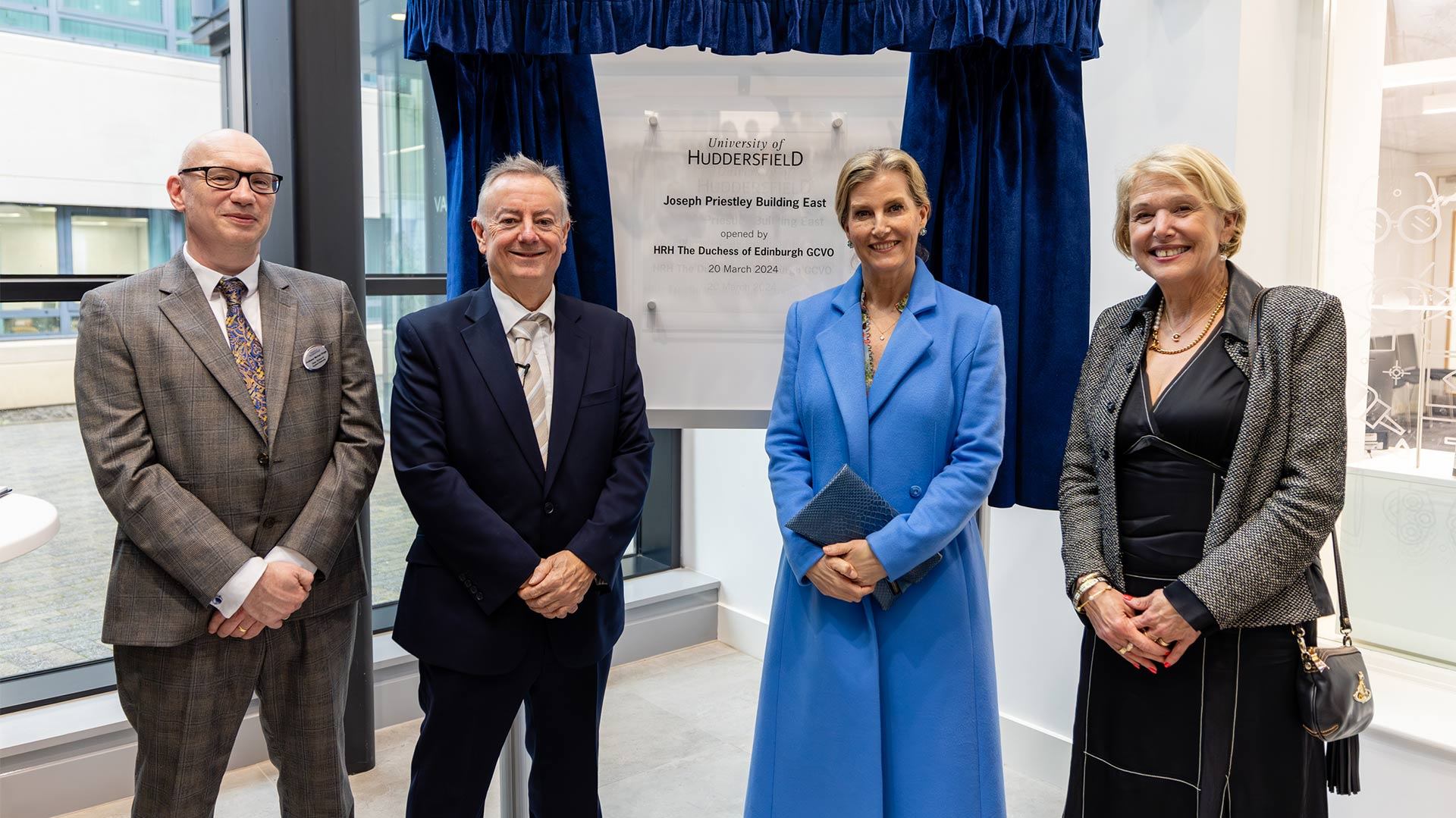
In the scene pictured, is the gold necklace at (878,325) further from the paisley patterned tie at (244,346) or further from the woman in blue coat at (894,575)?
the paisley patterned tie at (244,346)

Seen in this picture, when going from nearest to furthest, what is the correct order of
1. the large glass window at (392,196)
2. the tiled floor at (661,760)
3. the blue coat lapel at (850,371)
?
the blue coat lapel at (850,371)
the tiled floor at (661,760)
the large glass window at (392,196)

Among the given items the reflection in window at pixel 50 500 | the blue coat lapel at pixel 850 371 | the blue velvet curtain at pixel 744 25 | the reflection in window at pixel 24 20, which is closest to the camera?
the blue coat lapel at pixel 850 371

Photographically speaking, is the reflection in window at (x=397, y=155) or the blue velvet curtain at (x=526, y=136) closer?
the blue velvet curtain at (x=526, y=136)

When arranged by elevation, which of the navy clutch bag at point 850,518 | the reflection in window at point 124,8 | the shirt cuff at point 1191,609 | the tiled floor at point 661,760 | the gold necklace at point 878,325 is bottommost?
the tiled floor at point 661,760

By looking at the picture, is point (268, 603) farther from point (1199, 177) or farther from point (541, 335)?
point (1199, 177)

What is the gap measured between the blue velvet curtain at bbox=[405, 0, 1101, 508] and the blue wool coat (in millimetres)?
552

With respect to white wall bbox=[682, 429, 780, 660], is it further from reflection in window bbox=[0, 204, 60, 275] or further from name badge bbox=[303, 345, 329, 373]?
reflection in window bbox=[0, 204, 60, 275]

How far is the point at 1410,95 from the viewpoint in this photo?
291cm

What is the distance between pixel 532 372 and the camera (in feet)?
7.47

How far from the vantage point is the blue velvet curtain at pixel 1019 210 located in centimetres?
269

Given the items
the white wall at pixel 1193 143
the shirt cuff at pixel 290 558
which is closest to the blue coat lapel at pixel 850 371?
the shirt cuff at pixel 290 558

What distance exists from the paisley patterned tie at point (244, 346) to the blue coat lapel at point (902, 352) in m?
1.25

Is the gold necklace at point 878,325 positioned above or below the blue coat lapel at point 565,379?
above

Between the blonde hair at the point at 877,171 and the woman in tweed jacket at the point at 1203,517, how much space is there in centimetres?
42
